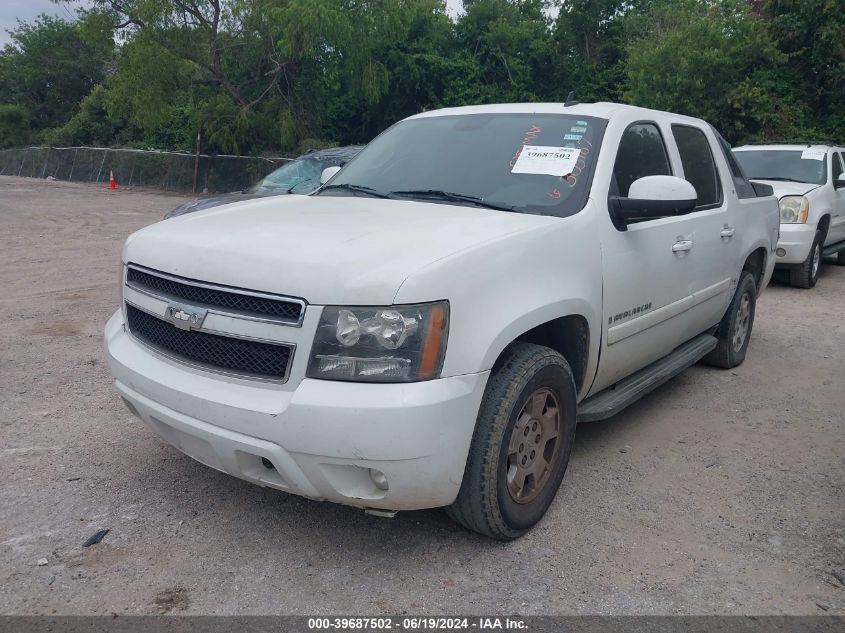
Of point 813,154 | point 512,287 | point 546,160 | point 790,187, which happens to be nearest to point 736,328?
point 546,160

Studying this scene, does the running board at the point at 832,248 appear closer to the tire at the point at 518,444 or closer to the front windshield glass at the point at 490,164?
the front windshield glass at the point at 490,164

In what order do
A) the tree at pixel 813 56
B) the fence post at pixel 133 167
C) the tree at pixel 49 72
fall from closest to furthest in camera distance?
the tree at pixel 813 56 → the fence post at pixel 133 167 → the tree at pixel 49 72

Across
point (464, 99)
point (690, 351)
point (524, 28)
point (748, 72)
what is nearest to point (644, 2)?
point (524, 28)

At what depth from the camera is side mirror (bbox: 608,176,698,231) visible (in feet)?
11.7

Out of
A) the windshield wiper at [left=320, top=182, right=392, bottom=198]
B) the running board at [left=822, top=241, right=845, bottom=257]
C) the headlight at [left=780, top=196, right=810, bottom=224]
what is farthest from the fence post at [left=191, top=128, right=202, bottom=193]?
the windshield wiper at [left=320, top=182, right=392, bottom=198]

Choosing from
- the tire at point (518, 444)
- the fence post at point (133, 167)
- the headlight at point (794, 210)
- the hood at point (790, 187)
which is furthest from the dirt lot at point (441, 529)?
the fence post at point (133, 167)

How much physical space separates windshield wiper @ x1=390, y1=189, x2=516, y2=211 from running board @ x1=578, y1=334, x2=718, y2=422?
3.50 ft

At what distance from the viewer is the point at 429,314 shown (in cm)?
263

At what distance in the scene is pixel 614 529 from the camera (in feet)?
10.9

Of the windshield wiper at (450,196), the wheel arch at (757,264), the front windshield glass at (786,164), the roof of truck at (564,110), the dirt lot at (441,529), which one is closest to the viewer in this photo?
the dirt lot at (441,529)

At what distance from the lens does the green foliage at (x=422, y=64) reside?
19594 mm

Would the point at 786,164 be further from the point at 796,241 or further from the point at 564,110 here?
the point at 564,110

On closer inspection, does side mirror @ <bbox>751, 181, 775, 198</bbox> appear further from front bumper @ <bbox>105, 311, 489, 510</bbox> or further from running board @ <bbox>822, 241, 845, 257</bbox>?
running board @ <bbox>822, 241, 845, 257</bbox>

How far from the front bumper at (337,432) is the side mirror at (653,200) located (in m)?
1.34
